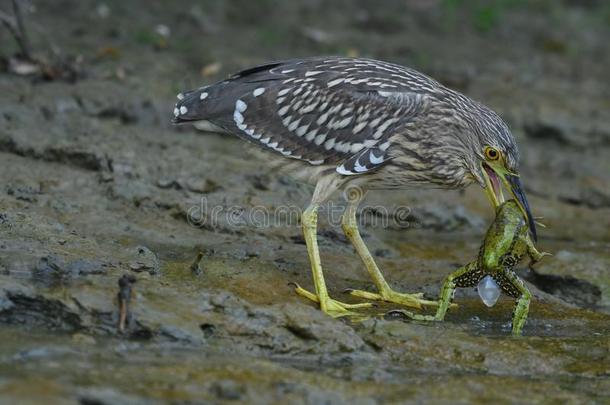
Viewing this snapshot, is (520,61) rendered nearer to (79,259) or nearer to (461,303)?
(461,303)

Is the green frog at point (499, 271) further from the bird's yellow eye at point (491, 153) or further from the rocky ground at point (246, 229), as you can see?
the bird's yellow eye at point (491, 153)

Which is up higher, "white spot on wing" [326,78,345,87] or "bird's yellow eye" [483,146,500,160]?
"white spot on wing" [326,78,345,87]

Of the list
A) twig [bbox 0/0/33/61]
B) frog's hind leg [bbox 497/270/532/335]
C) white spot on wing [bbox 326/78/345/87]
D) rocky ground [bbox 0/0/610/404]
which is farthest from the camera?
twig [bbox 0/0/33/61]

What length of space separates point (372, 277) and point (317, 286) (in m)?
0.64

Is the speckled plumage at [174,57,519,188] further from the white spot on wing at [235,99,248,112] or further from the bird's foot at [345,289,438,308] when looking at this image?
the bird's foot at [345,289,438,308]

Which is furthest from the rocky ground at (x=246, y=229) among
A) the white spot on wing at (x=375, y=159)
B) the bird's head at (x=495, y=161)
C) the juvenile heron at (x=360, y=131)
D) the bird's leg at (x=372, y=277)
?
the white spot on wing at (x=375, y=159)

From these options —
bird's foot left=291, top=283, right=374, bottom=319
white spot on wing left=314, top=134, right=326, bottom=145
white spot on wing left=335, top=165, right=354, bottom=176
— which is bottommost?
bird's foot left=291, top=283, right=374, bottom=319

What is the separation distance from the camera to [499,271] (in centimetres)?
633

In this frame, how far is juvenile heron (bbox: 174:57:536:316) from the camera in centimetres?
683

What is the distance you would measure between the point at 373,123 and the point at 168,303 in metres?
2.02

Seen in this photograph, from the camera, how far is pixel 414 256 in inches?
314

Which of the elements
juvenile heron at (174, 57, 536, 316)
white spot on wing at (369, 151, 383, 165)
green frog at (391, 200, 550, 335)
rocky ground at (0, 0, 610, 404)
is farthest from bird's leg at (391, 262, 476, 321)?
white spot on wing at (369, 151, 383, 165)

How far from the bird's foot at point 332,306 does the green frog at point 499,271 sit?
334 mm

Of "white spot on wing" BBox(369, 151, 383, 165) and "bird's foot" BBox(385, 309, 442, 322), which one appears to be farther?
"white spot on wing" BBox(369, 151, 383, 165)
